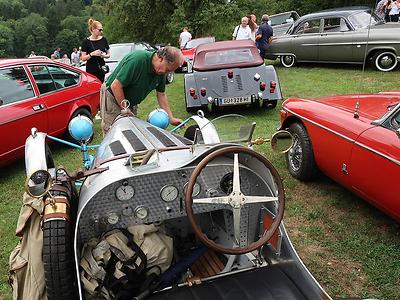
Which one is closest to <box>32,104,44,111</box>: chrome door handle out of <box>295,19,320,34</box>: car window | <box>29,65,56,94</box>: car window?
<box>29,65,56,94</box>: car window

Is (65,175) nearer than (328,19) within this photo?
Yes

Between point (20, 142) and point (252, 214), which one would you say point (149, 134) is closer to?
point (252, 214)

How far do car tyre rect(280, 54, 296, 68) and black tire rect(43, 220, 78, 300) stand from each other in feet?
35.7

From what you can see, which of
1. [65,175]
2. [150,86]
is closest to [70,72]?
[150,86]

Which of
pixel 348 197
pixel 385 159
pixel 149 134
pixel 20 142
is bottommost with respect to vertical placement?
pixel 348 197

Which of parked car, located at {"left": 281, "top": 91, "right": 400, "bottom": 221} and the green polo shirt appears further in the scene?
the green polo shirt

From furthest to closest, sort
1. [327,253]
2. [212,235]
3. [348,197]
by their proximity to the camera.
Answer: [348,197]
[327,253]
[212,235]

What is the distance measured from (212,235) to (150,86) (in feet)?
7.22

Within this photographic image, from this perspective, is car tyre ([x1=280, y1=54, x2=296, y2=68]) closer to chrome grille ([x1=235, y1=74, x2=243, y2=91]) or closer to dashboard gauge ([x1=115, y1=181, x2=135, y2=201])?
chrome grille ([x1=235, y1=74, x2=243, y2=91])

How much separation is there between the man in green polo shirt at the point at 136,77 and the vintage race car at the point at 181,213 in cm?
150

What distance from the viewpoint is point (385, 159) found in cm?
341

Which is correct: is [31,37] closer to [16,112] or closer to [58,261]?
[16,112]

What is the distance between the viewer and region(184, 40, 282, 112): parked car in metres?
7.55

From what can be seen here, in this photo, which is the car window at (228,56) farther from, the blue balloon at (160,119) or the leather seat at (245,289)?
the leather seat at (245,289)
